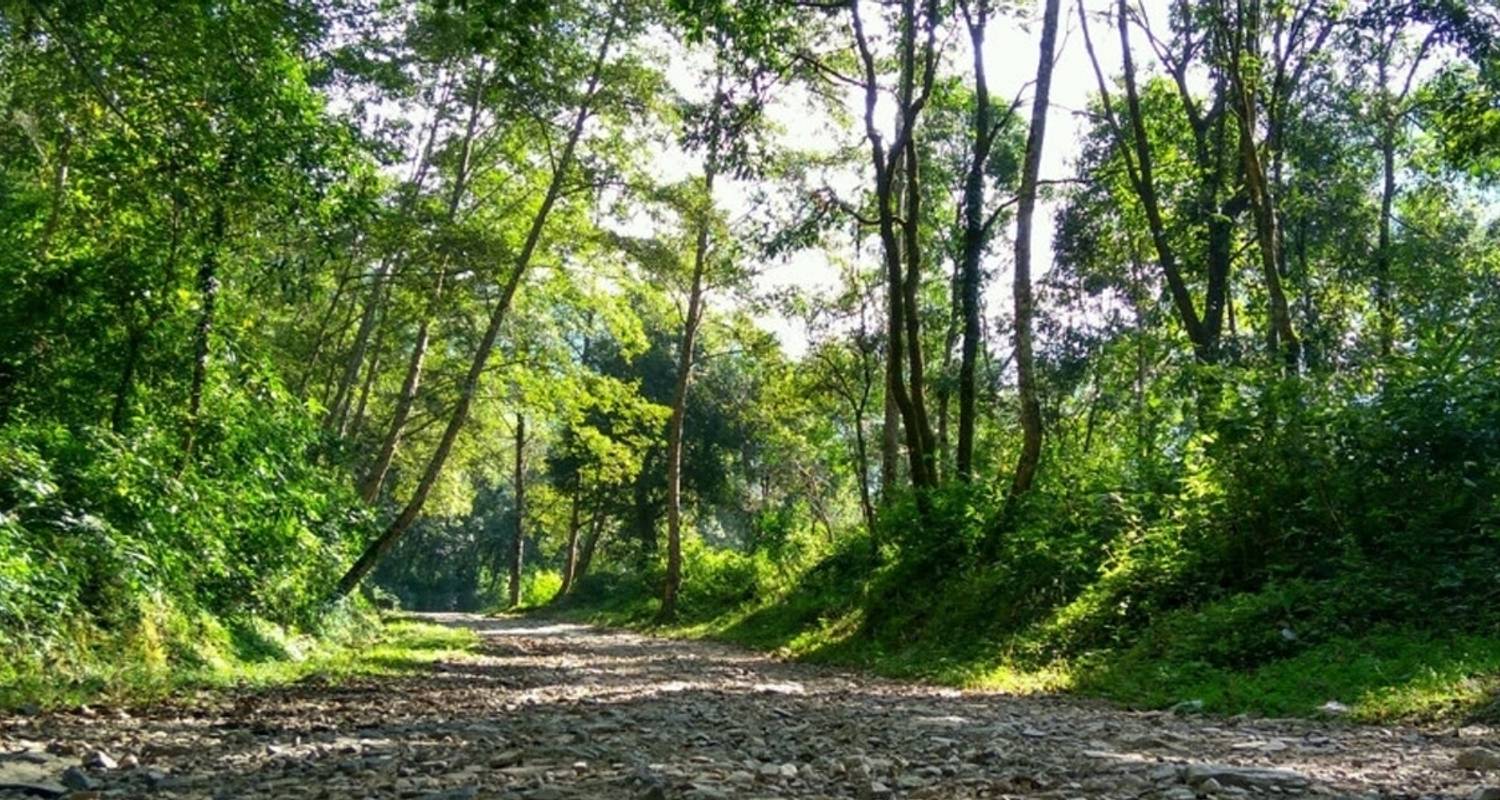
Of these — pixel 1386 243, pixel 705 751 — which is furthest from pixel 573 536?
pixel 705 751

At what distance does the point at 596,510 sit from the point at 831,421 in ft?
45.8

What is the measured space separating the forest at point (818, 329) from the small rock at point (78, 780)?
227 centimetres

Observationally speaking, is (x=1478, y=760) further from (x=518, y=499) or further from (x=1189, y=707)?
(x=518, y=499)

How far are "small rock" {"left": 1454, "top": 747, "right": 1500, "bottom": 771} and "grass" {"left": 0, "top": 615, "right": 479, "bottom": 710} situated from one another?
769 cm

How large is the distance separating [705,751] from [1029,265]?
34.7 ft

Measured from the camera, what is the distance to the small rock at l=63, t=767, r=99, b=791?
13.9ft

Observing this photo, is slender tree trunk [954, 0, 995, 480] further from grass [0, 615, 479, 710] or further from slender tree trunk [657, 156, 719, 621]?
grass [0, 615, 479, 710]

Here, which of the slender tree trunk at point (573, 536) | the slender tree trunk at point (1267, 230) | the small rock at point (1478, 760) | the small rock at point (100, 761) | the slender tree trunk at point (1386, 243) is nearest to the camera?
the small rock at point (1478, 760)

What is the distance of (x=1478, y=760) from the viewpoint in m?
4.60

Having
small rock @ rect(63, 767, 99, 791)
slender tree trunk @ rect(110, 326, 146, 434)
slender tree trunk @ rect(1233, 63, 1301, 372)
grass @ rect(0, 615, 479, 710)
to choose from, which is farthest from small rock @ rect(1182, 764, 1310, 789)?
slender tree trunk @ rect(1233, 63, 1301, 372)

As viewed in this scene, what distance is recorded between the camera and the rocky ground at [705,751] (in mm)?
4320

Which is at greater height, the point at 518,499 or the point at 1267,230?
Answer: the point at 1267,230

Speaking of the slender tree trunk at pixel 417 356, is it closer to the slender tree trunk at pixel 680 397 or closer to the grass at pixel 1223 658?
the slender tree trunk at pixel 680 397

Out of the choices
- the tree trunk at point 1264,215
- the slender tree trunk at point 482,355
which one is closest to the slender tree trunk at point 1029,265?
the tree trunk at point 1264,215
